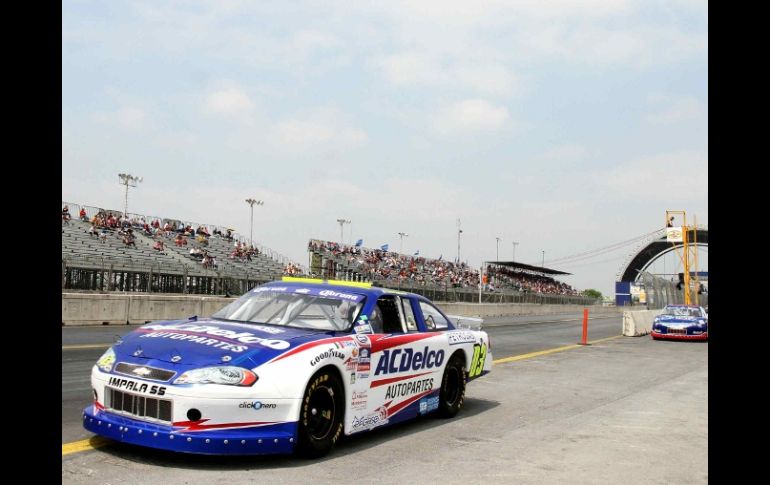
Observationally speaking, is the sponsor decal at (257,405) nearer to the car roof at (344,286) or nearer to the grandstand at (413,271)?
the car roof at (344,286)

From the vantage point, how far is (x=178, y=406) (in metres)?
5.18

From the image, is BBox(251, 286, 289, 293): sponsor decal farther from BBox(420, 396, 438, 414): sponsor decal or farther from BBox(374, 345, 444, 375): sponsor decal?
BBox(420, 396, 438, 414): sponsor decal

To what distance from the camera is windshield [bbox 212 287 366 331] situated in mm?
6824

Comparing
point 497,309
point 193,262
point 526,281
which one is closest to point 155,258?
point 193,262

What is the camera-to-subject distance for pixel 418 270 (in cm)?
6269

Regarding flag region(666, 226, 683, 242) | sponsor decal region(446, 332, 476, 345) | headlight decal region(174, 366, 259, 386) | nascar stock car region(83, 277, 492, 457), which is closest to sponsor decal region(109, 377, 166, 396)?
nascar stock car region(83, 277, 492, 457)

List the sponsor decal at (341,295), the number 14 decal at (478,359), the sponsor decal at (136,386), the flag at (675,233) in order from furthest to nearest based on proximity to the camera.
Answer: the flag at (675,233), the number 14 decal at (478,359), the sponsor decal at (341,295), the sponsor decal at (136,386)

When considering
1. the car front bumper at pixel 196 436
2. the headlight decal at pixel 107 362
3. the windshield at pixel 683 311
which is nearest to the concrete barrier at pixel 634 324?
the windshield at pixel 683 311

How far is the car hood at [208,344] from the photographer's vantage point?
5496 mm

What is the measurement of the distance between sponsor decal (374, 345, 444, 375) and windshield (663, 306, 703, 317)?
63.1ft

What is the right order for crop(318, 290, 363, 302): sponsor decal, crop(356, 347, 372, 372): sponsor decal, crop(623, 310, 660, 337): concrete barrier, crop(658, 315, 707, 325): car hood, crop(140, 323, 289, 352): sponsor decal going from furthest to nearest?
1. crop(623, 310, 660, 337): concrete barrier
2. crop(658, 315, 707, 325): car hood
3. crop(318, 290, 363, 302): sponsor decal
4. crop(356, 347, 372, 372): sponsor decal
5. crop(140, 323, 289, 352): sponsor decal

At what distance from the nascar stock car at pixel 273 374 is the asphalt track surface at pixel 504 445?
0.21 meters

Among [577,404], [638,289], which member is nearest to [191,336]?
[577,404]
